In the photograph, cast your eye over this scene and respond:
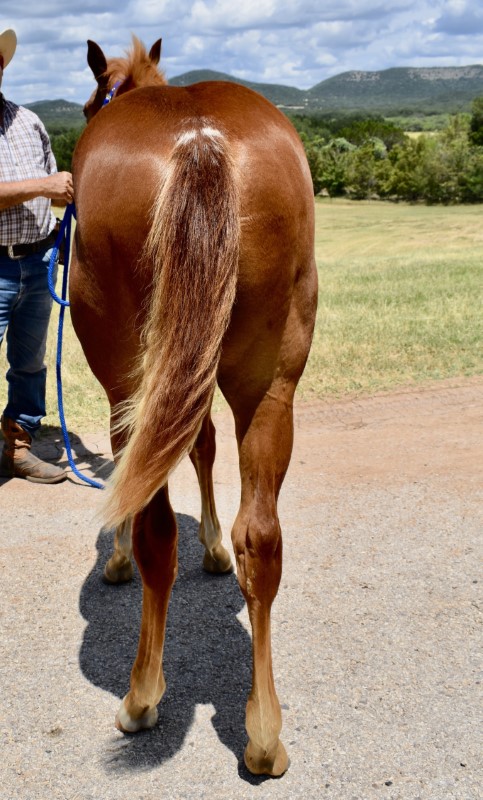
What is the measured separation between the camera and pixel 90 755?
8.30 feet

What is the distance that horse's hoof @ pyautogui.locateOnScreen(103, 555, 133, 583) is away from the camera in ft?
11.7

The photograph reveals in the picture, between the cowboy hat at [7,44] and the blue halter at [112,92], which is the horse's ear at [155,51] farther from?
the cowboy hat at [7,44]

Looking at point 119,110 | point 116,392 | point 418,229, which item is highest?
point 119,110

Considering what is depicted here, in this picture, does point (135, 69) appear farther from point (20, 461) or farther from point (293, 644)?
point (20, 461)

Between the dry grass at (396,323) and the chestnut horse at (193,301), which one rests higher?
the chestnut horse at (193,301)

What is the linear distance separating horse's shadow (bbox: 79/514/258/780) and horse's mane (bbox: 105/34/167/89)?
2.22 metres

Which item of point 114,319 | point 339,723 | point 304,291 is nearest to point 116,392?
point 114,319

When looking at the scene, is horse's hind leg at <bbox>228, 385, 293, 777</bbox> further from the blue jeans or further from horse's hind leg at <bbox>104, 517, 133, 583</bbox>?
the blue jeans

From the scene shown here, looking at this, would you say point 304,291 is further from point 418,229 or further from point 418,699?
point 418,229

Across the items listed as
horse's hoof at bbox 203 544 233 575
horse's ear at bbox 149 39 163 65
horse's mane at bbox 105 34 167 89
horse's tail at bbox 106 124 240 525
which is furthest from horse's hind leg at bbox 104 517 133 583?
horse's ear at bbox 149 39 163 65

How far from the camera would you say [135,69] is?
9.97 ft

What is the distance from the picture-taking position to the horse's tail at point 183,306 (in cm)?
206

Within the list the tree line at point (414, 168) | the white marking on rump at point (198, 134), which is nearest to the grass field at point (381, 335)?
the white marking on rump at point (198, 134)

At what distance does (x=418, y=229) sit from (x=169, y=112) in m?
21.9
